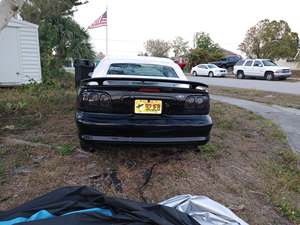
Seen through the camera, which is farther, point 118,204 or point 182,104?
point 182,104

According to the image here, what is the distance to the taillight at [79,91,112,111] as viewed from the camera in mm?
3504

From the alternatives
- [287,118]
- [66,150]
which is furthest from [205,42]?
[66,150]

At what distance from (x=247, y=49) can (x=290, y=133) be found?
4176 cm

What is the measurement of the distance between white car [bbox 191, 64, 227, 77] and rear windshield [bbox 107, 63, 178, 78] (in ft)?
79.5

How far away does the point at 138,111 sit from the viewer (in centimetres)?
353

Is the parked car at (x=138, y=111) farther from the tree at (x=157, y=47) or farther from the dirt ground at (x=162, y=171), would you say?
the tree at (x=157, y=47)

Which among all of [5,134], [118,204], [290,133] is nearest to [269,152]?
[290,133]

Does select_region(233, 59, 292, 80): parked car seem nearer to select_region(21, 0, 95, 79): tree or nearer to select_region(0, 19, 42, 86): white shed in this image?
select_region(21, 0, 95, 79): tree

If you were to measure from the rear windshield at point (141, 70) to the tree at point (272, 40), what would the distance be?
39.4 m

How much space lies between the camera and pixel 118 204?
2131 millimetres

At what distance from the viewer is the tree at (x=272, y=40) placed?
40438 mm

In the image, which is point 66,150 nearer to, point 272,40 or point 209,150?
point 209,150

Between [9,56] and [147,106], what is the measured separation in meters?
10.4

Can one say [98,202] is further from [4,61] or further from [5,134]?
[4,61]
